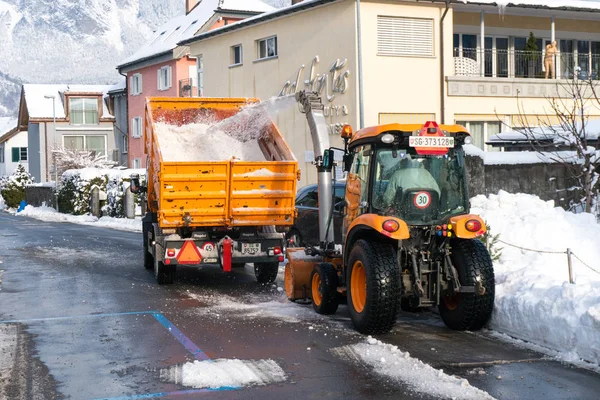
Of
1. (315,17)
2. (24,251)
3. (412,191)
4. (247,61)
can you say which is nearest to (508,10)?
(315,17)

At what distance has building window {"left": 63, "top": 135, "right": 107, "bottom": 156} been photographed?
70625 millimetres

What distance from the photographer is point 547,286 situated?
969 centimetres

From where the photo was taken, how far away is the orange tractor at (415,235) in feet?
31.0

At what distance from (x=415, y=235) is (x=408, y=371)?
7.34ft

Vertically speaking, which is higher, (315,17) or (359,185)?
(315,17)

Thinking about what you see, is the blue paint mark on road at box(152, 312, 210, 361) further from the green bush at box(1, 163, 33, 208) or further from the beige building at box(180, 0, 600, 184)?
the green bush at box(1, 163, 33, 208)

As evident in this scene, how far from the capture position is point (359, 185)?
10.5 meters

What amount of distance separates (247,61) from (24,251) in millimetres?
17427

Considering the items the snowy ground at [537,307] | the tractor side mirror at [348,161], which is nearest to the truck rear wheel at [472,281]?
the snowy ground at [537,307]

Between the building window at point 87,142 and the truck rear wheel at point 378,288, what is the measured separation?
62.9 m

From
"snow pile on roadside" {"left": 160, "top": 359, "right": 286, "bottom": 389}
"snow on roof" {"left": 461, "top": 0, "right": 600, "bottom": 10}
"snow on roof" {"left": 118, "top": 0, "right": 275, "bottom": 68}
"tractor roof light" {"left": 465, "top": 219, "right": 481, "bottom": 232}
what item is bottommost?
"snow pile on roadside" {"left": 160, "top": 359, "right": 286, "bottom": 389}

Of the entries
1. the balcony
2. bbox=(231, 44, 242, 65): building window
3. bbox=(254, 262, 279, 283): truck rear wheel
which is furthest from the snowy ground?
bbox=(231, 44, 242, 65): building window

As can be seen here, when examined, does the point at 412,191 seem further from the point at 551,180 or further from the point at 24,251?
the point at 24,251

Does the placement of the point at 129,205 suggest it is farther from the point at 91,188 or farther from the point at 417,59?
the point at 417,59
